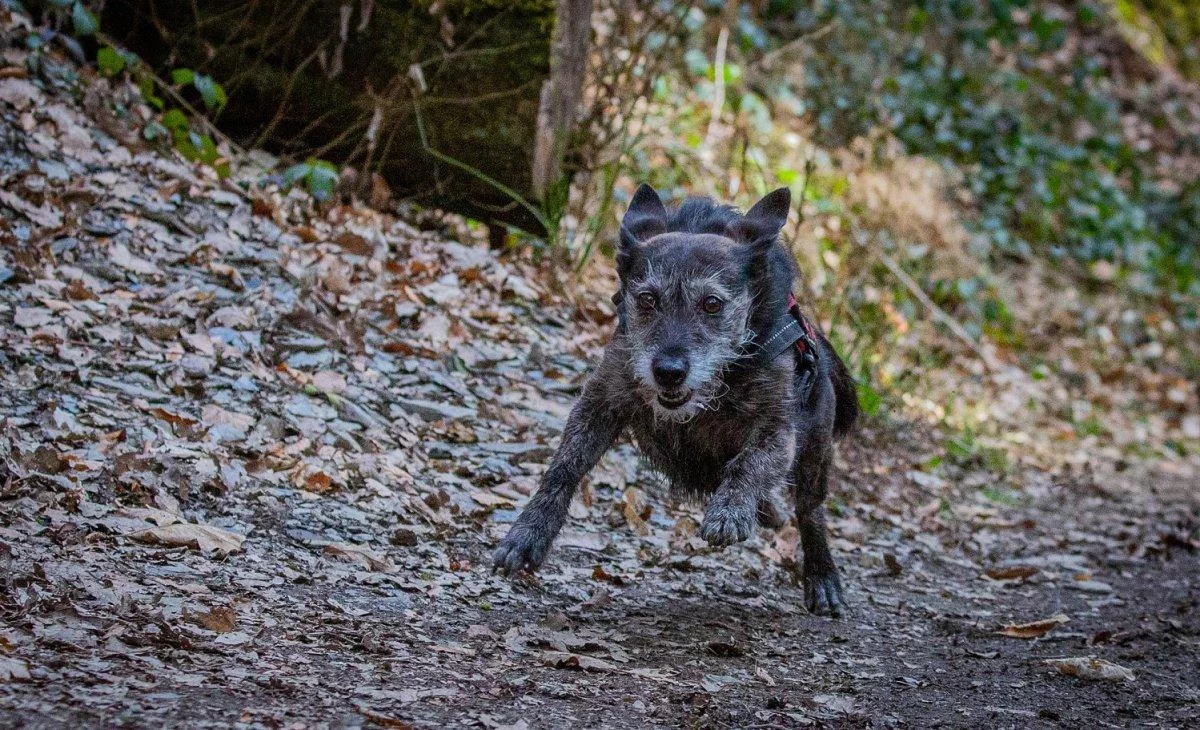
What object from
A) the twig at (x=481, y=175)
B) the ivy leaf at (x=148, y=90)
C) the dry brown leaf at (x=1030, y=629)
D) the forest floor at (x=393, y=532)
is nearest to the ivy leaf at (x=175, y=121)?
the ivy leaf at (x=148, y=90)

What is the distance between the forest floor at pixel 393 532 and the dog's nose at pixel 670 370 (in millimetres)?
1022

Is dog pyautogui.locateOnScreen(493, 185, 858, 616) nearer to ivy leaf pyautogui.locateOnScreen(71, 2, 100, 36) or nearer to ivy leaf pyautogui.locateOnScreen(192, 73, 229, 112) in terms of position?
ivy leaf pyautogui.locateOnScreen(192, 73, 229, 112)

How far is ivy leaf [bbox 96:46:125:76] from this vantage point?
8.33m

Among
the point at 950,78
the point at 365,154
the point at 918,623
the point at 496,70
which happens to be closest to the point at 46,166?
the point at 365,154

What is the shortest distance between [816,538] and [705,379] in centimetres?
145

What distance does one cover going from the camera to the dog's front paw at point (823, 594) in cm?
588

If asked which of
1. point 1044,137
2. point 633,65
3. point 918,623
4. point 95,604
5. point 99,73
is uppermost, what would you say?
point 1044,137

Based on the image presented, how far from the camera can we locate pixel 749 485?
16.8 ft

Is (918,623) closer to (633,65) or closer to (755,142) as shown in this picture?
(633,65)

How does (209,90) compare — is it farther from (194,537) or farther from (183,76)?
(194,537)

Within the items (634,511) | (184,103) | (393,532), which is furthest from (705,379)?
(184,103)

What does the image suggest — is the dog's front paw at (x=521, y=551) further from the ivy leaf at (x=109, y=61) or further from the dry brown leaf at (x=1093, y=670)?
the ivy leaf at (x=109, y=61)

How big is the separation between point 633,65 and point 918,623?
17.0 ft

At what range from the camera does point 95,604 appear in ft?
12.9
